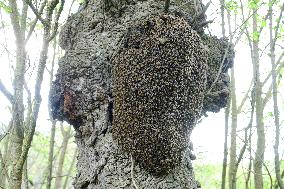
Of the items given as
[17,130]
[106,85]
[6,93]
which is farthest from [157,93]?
[6,93]

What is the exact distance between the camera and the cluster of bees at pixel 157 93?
1928 millimetres

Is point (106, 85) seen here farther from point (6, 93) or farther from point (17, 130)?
point (6, 93)

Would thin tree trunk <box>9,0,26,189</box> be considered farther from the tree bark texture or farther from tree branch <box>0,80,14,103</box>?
the tree bark texture

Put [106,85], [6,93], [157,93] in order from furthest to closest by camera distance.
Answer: [6,93]
[106,85]
[157,93]

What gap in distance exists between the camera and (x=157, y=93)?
6.35ft

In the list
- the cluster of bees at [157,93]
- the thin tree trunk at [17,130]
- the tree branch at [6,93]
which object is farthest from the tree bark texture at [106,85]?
the tree branch at [6,93]

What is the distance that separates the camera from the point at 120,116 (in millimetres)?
2010

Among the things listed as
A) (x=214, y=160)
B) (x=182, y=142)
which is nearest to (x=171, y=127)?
(x=182, y=142)

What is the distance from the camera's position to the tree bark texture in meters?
1.96

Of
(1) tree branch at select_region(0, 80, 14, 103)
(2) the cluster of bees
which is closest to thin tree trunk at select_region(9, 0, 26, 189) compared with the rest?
(1) tree branch at select_region(0, 80, 14, 103)

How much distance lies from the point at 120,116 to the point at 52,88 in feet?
1.93

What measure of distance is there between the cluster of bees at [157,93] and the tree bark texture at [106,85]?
0.02 m

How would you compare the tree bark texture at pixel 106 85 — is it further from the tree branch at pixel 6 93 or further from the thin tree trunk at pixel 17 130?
the tree branch at pixel 6 93

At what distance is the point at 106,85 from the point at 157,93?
0.37 m
